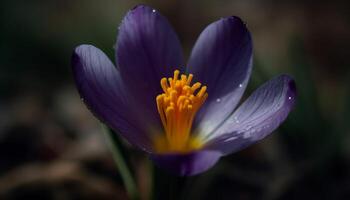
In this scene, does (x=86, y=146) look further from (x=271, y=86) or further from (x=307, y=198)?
(x=271, y=86)

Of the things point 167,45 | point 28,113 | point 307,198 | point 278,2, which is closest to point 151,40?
point 167,45

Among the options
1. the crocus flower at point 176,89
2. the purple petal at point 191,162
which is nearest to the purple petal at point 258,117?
the crocus flower at point 176,89

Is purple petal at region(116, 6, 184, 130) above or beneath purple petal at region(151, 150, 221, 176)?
above

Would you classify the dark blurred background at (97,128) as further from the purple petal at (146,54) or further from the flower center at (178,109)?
the purple petal at (146,54)

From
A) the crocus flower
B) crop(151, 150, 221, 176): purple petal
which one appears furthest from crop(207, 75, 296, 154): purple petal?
crop(151, 150, 221, 176): purple petal

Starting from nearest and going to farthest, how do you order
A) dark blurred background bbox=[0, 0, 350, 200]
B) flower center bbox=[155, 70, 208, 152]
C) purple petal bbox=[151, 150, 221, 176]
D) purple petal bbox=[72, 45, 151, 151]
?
1. purple petal bbox=[151, 150, 221, 176]
2. purple petal bbox=[72, 45, 151, 151]
3. flower center bbox=[155, 70, 208, 152]
4. dark blurred background bbox=[0, 0, 350, 200]

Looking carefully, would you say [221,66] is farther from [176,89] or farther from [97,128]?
[97,128]

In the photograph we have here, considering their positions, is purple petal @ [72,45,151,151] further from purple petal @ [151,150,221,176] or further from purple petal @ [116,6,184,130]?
purple petal @ [151,150,221,176]
